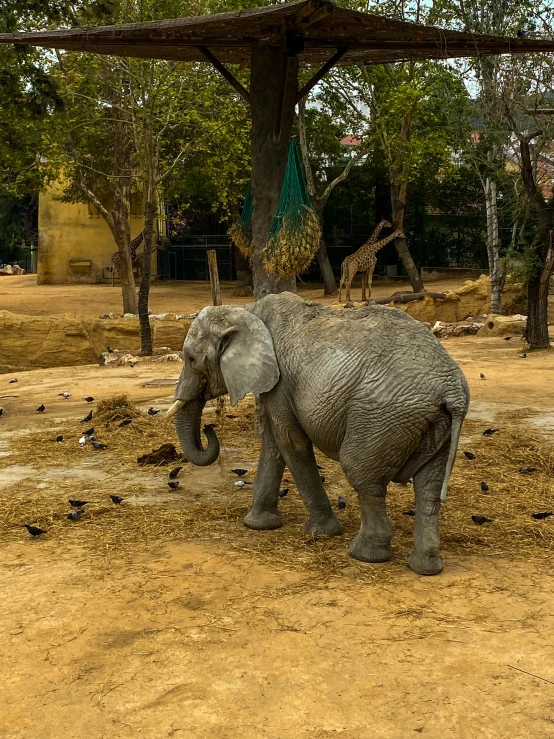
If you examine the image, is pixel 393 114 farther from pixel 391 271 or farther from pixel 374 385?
pixel 374 385

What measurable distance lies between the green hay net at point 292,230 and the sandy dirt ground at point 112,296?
49.7 ft

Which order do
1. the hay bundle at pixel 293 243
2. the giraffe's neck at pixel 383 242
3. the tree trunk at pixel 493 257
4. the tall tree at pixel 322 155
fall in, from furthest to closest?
the tall tree at pixel 322 155, the giraffe's neck at pixel 383 242, the tree trunk at pixel 493 257, the hay bundle at pixel 293 243

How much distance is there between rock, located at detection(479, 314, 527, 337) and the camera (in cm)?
1634

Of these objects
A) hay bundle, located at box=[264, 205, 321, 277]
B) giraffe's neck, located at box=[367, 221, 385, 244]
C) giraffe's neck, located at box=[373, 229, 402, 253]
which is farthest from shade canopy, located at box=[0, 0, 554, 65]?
giraffe's neck, located at box=[373, 229, 402, 253]

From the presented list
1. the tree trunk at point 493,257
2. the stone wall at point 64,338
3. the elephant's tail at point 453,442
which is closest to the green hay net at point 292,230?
the elephant's tail at point 453,442

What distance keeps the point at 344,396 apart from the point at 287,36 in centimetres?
423

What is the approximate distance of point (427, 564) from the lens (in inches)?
183

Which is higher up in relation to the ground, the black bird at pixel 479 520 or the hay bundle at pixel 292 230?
the hay bundle at pixel 292 230

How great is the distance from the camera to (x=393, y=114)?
22547 millimetres

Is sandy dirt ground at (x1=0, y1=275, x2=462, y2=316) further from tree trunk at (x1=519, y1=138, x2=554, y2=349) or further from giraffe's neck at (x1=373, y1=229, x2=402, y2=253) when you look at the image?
tree trunk at (x1=519, y1=138, x2=554, y2=349)

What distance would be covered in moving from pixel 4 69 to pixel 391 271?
19976mm

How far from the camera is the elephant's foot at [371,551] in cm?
484

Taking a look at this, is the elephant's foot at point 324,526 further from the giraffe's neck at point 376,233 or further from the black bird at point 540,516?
the giraffe's neck at point 376,233

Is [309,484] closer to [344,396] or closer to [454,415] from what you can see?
[344,396]
